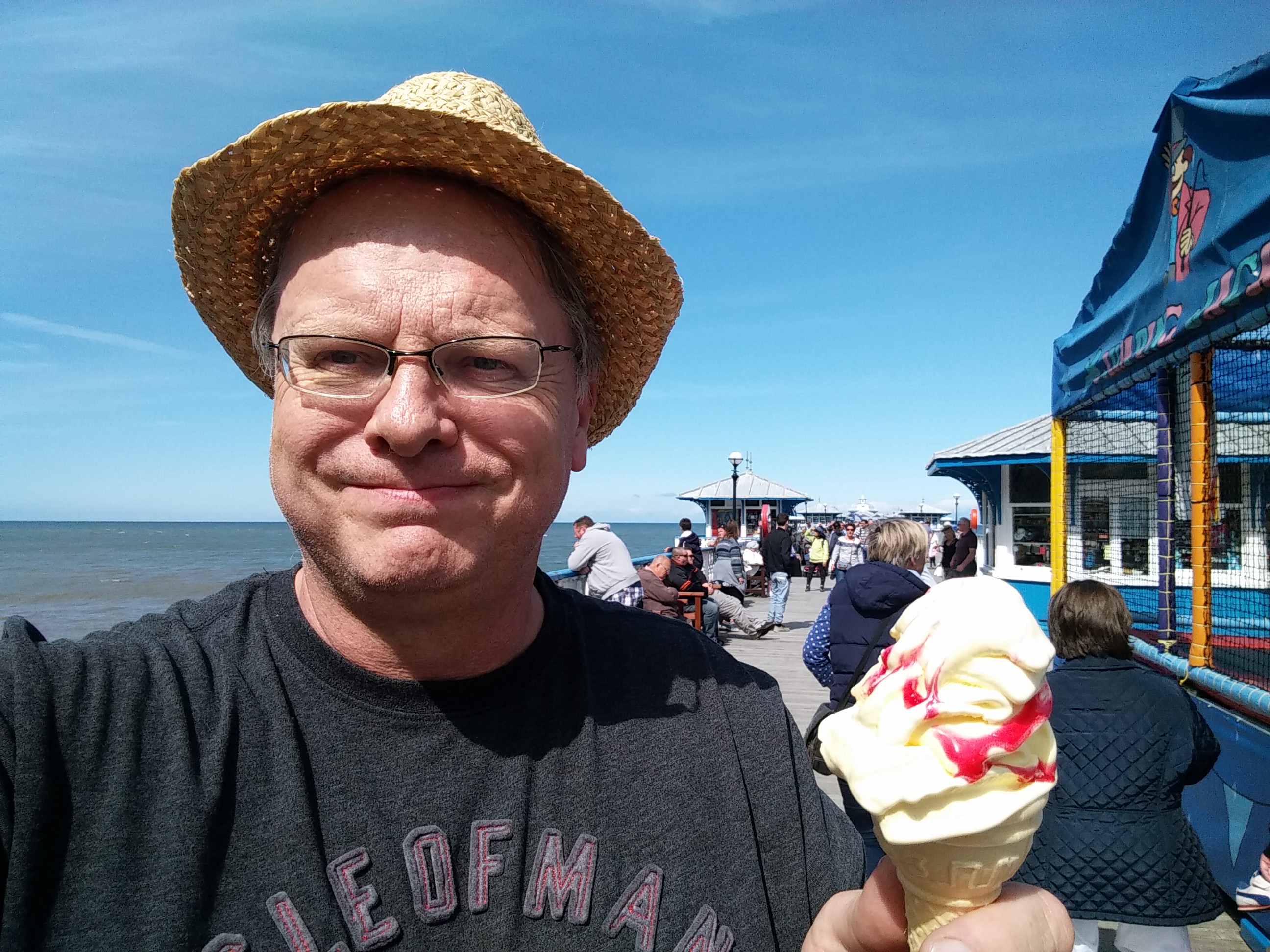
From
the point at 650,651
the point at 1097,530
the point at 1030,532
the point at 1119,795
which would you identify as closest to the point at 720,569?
the point at 1030,532

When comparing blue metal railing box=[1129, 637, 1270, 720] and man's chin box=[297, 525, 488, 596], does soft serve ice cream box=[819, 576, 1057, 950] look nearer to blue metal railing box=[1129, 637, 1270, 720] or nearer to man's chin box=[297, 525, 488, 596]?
man's chin box=[297, 525, 488, 596]

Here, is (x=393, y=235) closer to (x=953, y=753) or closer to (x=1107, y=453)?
(x=953, y=753)

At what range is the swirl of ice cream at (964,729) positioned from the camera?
102 cm

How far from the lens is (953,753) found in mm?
1021

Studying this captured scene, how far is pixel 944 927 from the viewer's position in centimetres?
105

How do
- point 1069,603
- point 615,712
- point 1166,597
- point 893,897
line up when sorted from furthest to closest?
point 1166,597 < point 1069,603 < point 615,712 < point 893,897

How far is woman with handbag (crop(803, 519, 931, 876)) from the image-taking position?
397cm

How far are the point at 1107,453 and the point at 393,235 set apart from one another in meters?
7.58

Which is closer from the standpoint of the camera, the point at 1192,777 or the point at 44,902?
the point at 44,902

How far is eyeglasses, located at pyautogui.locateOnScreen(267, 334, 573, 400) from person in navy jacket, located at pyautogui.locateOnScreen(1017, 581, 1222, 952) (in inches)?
118

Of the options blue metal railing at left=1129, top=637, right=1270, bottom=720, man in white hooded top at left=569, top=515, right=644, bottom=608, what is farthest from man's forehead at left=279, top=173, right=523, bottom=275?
man in white hooded top at left=569, top=515, right=644, bottom=608

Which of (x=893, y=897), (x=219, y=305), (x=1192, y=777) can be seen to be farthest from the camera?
(x=1192, y=777)

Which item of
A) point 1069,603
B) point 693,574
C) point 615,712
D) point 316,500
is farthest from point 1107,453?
point 316,500

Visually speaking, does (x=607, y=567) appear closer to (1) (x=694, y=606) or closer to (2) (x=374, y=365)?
(1) (x=694, y=606)
